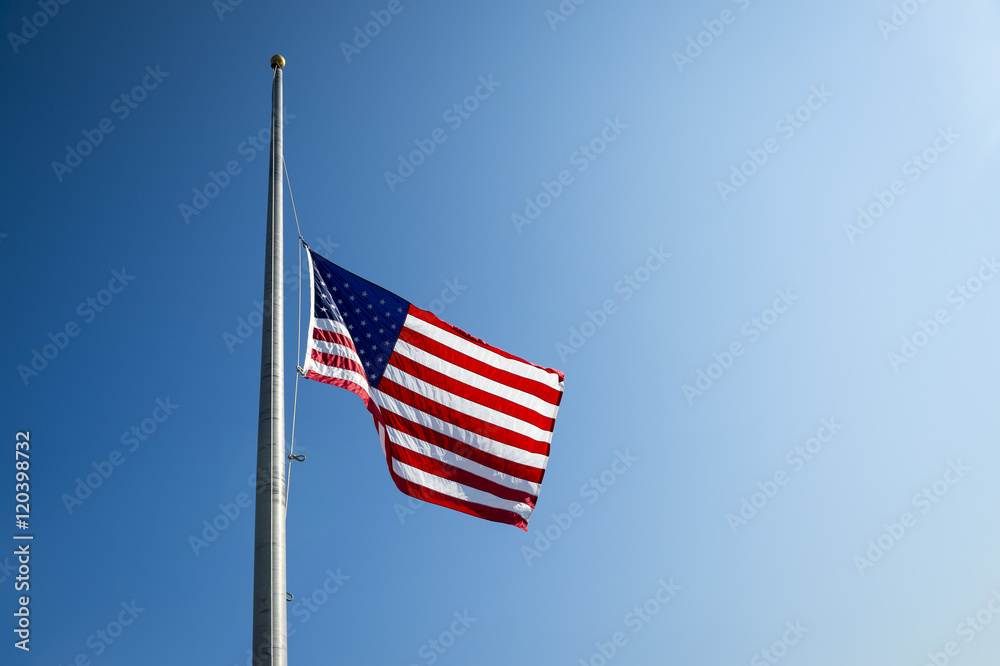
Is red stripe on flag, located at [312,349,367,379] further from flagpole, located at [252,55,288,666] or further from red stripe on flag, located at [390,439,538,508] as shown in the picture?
flagpole, located at [252,55,288,666]

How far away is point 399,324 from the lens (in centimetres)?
1263

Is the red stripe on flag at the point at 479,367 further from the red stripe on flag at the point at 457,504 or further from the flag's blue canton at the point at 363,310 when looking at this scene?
the red stripe on flag at the point at 457,504

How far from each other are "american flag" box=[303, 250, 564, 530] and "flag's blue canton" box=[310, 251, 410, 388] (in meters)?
0.02

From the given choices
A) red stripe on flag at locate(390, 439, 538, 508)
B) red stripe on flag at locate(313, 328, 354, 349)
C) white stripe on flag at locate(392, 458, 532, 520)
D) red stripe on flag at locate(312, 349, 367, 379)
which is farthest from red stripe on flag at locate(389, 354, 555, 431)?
white stripe on flag at locate(392, 458, 532, 520)

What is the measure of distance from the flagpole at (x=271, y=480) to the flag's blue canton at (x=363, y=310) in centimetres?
167

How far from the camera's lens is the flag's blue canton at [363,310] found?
1175cm

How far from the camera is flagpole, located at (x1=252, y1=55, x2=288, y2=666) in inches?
311

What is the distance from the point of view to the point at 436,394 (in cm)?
1271

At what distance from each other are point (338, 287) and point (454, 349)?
2.32 m

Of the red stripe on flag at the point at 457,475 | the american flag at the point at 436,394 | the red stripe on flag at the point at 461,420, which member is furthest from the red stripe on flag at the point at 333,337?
the red stripe on flag at the point at 457,475

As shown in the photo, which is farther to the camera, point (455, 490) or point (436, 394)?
point (436, 394)

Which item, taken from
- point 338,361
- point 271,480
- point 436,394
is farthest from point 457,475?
point 271,480

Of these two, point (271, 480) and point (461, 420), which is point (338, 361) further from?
point (271, 480)

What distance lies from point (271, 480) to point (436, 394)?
4.45 metres
